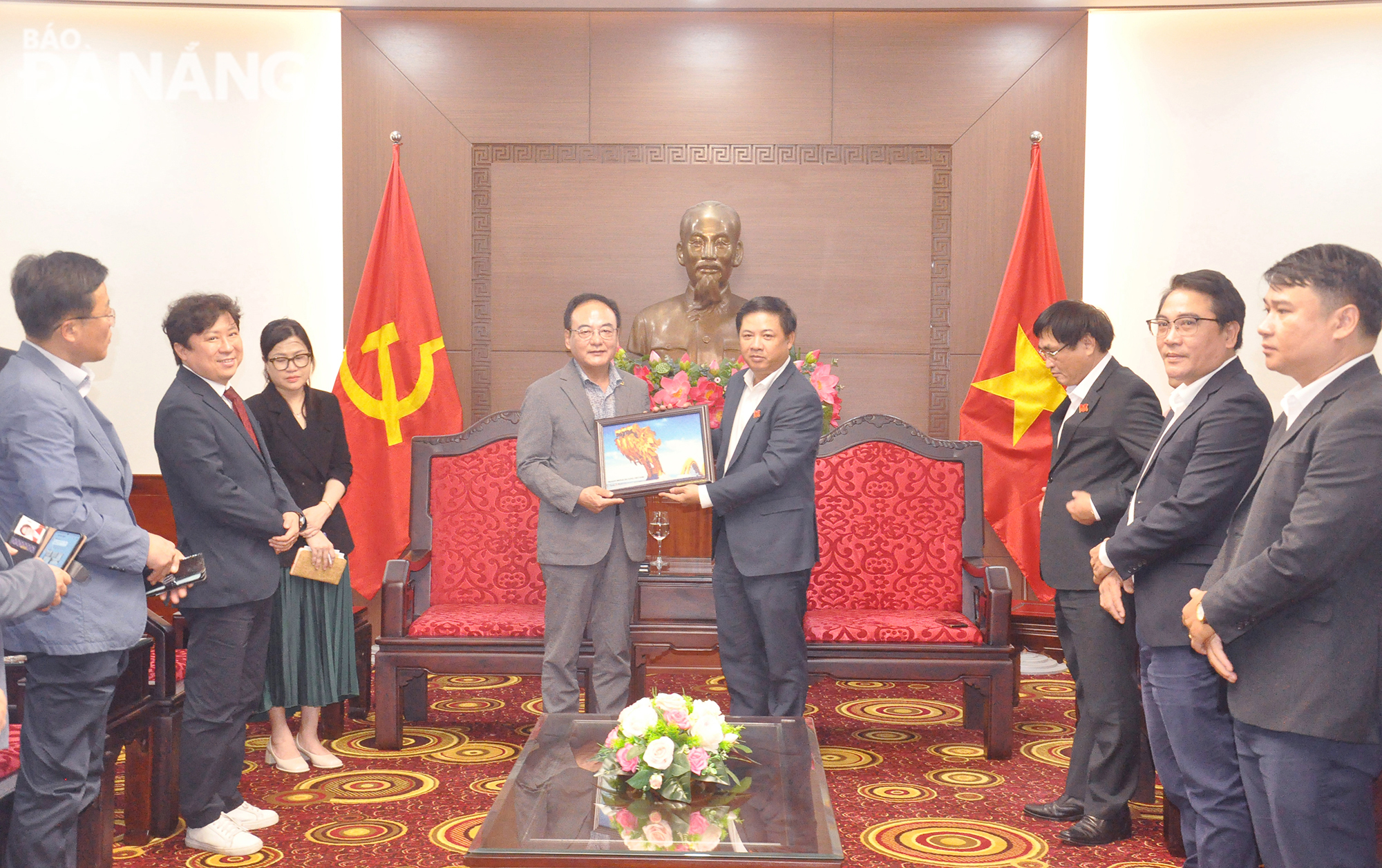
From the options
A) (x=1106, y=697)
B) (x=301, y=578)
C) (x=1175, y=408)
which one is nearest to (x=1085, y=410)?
(x=1175, y=408)

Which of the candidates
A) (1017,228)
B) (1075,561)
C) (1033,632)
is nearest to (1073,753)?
(1075,561)

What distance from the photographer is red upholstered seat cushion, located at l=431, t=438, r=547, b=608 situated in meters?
4.34

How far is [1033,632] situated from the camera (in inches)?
162

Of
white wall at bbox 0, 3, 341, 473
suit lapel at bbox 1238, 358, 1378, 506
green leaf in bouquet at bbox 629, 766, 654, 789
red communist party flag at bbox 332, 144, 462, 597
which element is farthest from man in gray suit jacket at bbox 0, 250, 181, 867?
white wall at bbox 0, 3, 341, 473

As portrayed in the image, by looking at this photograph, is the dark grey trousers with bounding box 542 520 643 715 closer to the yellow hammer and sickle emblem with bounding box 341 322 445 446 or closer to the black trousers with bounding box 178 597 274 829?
the black trousers with bounding box 178 597 274 829

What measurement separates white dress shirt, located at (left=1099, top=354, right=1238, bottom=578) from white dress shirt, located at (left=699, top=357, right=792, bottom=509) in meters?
1.22

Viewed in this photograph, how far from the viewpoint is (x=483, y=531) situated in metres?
4.36

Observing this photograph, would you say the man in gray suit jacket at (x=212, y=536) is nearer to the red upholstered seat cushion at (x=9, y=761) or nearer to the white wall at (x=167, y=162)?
the red upholstered seat cushion at (x=9, y=761)

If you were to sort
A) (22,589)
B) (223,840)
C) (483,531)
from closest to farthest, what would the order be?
(22,589), (223,840), (483,531)

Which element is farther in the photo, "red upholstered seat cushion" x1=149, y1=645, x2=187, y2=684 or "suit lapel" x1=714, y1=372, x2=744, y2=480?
"suit lapel" x1=714, y1=372, x2=744, y2=480

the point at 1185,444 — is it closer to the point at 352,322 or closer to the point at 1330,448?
the point at 1330,448

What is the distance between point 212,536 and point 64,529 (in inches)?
27.7

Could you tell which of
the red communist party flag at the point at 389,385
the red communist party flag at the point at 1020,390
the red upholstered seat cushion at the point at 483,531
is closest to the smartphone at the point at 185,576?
the red upholstered seat cushion at the point at 483,531

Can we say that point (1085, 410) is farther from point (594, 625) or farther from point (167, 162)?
point (167, 162)
